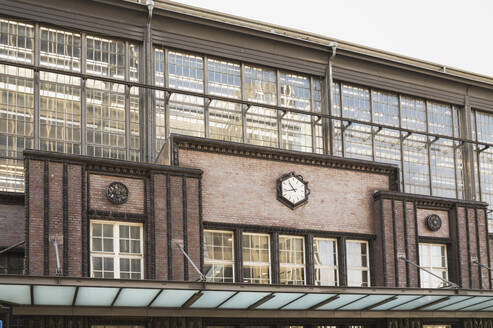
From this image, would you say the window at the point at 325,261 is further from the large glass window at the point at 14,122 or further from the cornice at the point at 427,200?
the large glass window at the point at 14,122

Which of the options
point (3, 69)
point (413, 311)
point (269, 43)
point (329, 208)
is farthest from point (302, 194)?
point (3, 69)

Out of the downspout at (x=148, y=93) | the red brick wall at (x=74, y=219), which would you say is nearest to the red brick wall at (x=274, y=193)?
the red brick wall at (x=74, y=219)

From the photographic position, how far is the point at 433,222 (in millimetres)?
27031

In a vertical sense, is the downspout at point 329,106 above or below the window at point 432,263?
above

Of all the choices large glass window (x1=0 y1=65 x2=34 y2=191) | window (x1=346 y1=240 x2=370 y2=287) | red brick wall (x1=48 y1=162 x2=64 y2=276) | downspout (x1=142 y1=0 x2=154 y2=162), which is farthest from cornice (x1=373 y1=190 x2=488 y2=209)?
large glass window (x1=0 y1=65 x2=34 y2=191)

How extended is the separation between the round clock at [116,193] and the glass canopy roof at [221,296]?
306 cm

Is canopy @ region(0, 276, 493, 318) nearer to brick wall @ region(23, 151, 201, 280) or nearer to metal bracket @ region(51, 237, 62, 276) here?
metal bracket @ region(51, 237, 62, 276)

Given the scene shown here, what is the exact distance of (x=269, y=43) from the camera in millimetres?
30703

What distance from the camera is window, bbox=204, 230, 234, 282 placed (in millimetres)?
22891

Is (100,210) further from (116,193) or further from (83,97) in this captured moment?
(83,97)

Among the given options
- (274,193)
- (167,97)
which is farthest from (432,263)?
(167,97)

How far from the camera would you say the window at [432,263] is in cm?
2681

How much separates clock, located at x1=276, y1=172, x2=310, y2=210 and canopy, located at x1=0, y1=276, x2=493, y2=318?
11.6 ft

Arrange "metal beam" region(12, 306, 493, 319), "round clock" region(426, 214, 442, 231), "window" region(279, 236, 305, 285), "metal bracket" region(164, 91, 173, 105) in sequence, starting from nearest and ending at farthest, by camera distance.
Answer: "metal beam" region(12, 306, 493, 319), "window" region(279, 236, 305, 285), "round clock" region(426, 214, 442, 231), "metal bracket" region(164, 91, 173, 105)
